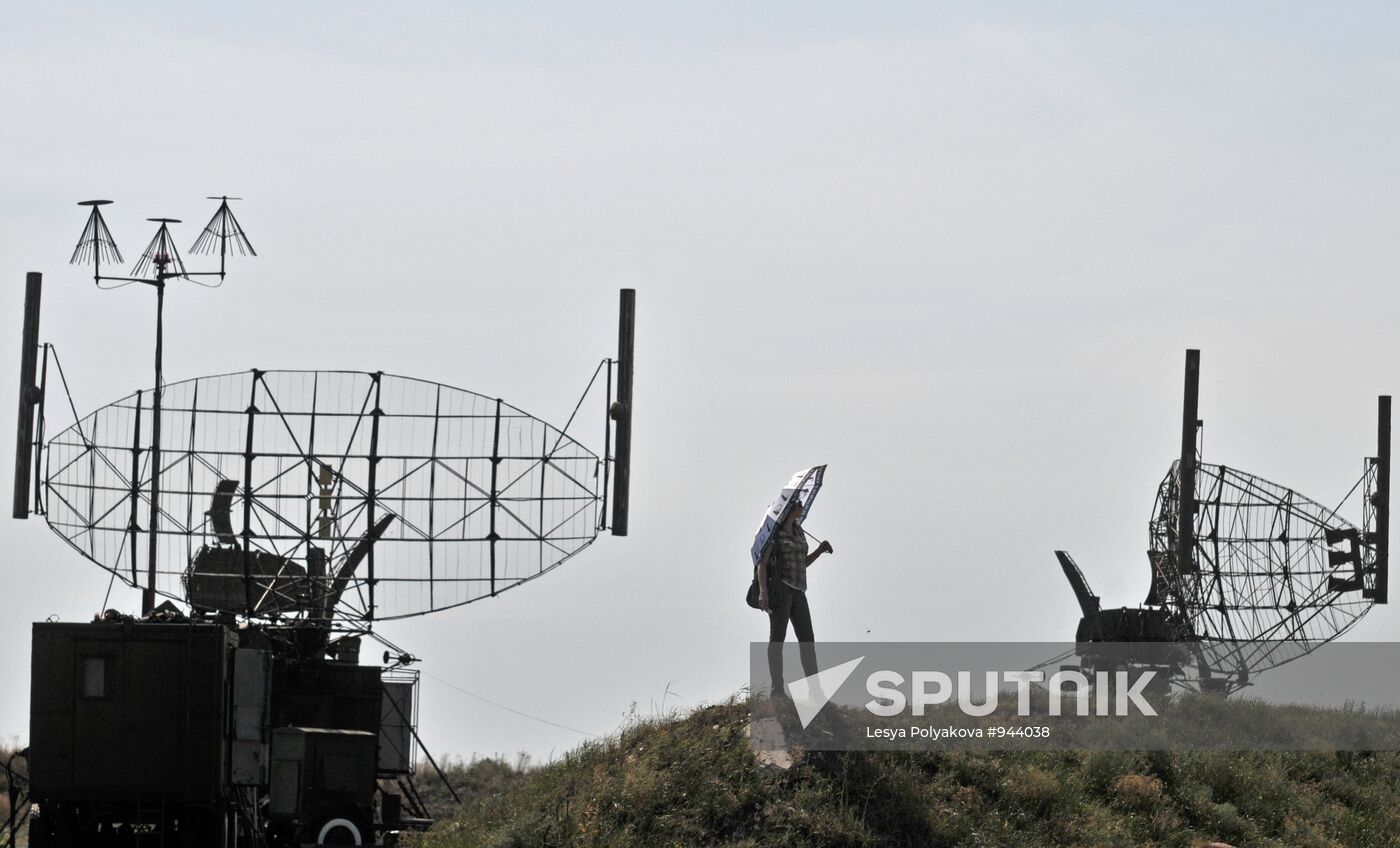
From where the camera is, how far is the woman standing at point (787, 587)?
77.0ft

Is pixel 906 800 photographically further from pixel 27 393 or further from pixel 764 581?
pixel 27 393

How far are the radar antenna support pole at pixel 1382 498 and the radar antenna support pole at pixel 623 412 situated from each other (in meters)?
15.3

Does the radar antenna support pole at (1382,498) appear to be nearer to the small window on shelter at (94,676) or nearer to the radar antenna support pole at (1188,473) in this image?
the radar antenna support pole at (1188,473)

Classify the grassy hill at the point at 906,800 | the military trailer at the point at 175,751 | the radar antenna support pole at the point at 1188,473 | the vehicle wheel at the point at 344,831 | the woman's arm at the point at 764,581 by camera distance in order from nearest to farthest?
1. the grassy hill at the point at 906,800
2. the woman's arm at the point at 764,581
3. the military trailer at the point at 175,751
4. the vehicle wheel at the point at 344,831
5. the radar antenna support pole at the point at 1188,473

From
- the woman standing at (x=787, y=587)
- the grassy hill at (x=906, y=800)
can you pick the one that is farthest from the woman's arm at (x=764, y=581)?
the grassy hill at (x=906, y=800)

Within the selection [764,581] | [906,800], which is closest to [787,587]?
[764,581]

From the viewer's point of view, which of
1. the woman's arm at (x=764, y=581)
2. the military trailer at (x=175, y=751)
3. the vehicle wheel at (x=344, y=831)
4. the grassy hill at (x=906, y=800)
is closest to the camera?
the grassy hill at (x=906, y=800)

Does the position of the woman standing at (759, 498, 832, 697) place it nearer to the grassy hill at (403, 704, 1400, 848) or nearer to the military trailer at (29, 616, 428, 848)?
the grassy hill at (403, 704, 1400, 848)

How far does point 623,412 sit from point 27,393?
11533mm

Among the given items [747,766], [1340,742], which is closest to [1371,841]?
[1340,742]

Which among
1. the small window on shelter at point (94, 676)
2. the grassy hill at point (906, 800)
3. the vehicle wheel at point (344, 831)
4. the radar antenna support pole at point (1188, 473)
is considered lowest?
the vehicle wheel at point (344, 831)

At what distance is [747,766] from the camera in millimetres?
23797

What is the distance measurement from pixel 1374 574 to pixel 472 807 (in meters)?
18.6

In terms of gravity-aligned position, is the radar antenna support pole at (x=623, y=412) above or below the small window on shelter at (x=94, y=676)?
above
